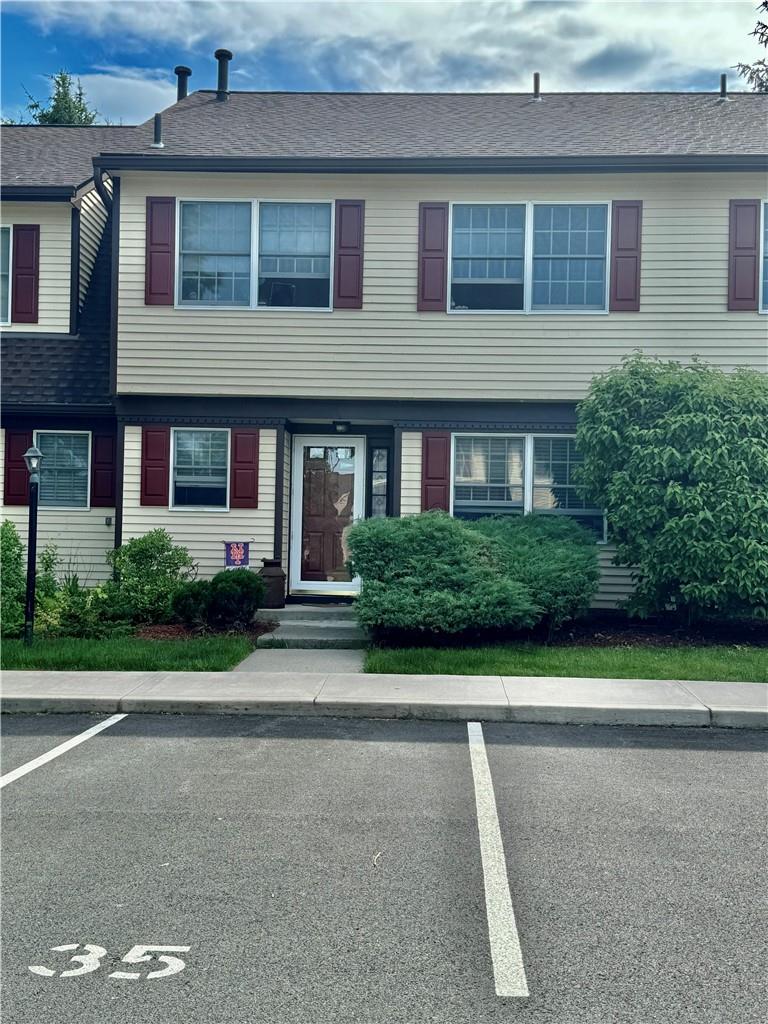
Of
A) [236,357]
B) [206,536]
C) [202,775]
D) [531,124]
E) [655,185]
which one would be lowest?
[202,775]

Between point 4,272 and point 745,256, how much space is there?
34.5 feet

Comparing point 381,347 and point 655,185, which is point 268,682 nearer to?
point 381,347

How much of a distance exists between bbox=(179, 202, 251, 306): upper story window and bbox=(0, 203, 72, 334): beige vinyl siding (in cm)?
207

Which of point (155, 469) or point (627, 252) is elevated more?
point (627, 252)

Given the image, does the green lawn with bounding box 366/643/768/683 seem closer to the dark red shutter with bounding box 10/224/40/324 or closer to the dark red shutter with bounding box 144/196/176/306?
the dark red shutter with bounding box 144/196/176/306

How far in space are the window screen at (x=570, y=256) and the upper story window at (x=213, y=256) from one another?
4.01 metres

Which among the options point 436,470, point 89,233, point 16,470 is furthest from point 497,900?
point 89,233

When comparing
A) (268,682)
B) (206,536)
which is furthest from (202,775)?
(206,536)

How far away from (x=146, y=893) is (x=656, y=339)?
994 cm

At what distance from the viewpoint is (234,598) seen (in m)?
10.6

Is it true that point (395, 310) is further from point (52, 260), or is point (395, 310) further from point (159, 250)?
point (52, 260)

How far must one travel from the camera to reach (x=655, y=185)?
38.5 feet

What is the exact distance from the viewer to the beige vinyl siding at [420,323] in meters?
11.7

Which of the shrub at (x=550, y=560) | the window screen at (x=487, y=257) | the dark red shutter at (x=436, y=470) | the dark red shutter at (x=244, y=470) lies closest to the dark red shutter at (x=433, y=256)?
the window screen at (x=487, y=257)
